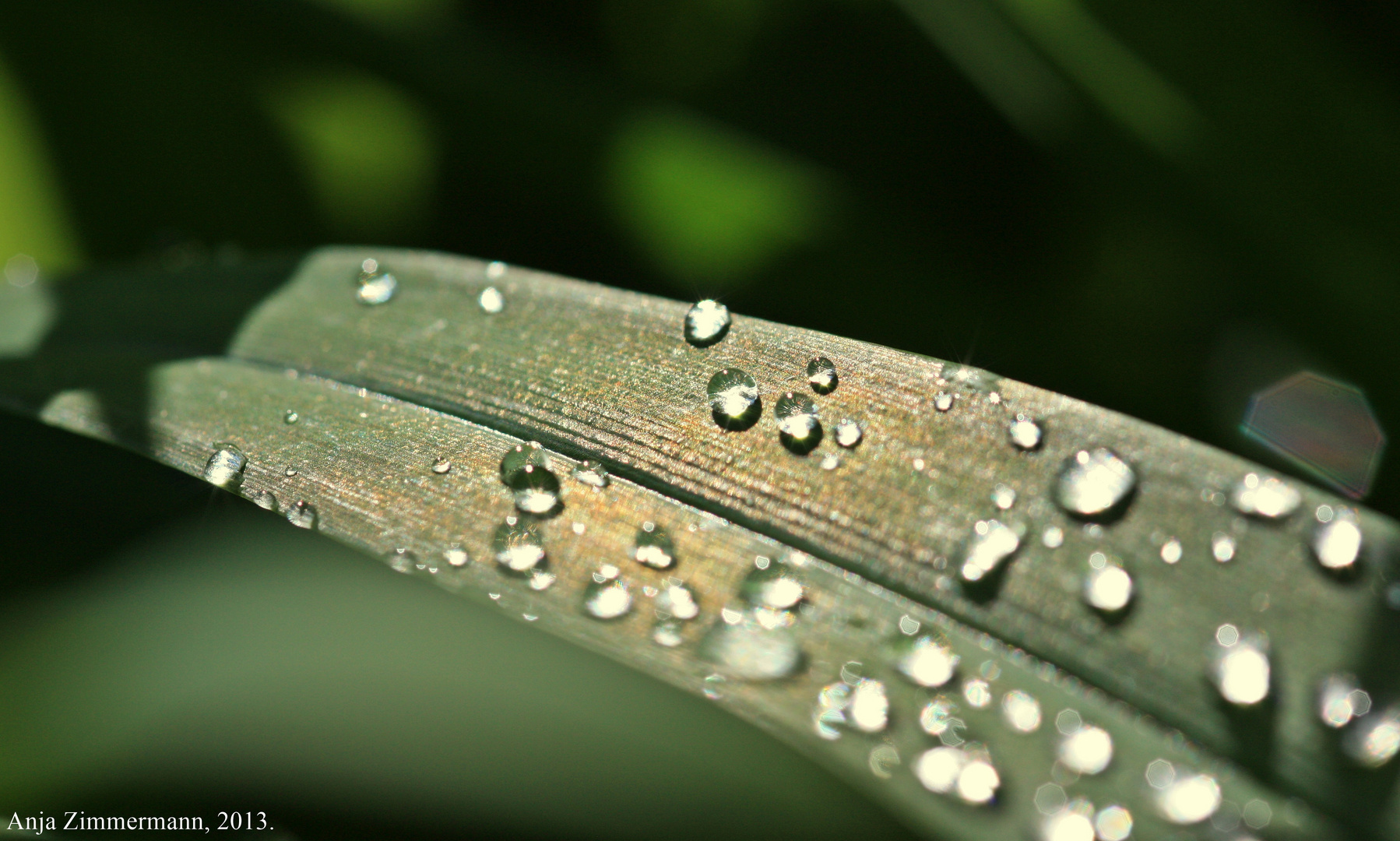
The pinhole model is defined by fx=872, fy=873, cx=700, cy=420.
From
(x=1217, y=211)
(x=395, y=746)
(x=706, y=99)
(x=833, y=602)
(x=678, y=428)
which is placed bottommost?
(x=395, y=746)

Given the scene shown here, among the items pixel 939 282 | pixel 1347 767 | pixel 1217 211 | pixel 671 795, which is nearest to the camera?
pixel 1347 767

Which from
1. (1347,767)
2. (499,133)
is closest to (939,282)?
(499,133)

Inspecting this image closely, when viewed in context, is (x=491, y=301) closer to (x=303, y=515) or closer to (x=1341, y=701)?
(x=303, y=515)

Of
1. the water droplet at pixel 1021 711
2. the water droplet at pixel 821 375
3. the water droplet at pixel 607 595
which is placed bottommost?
the water droplet at pixel 1021 711

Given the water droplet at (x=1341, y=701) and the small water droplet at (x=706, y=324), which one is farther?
the small water droplet at (x=706, y=324)

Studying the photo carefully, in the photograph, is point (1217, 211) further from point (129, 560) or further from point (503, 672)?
point (129, 560)

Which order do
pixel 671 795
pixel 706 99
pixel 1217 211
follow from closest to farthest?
pixel 671 795 → pixel 1217 211 → pixel 706 99

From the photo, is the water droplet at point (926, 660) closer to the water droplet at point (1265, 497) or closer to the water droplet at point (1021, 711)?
the water droplet at point (1021, 711)

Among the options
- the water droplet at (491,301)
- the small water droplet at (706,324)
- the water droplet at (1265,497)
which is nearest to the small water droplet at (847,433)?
the small water droplet at (706,324)
